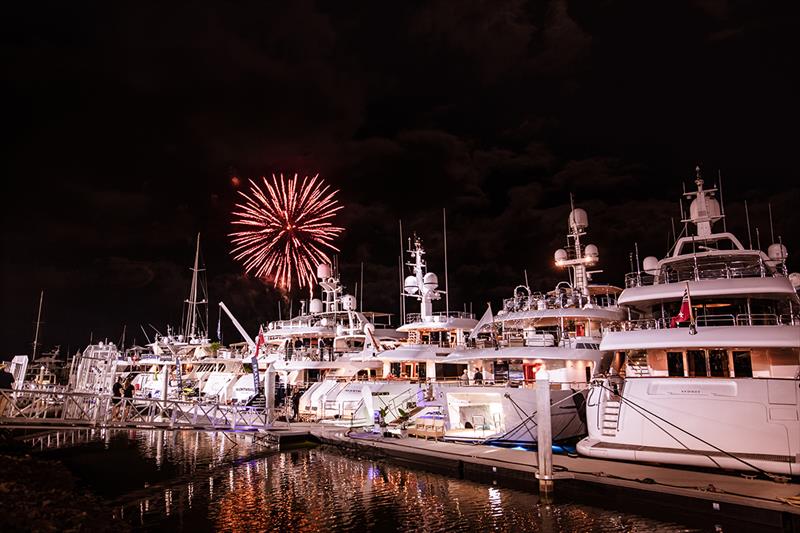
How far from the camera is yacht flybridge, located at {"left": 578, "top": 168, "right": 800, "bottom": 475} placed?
19641mm

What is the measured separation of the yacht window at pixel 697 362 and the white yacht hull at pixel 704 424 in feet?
8.97

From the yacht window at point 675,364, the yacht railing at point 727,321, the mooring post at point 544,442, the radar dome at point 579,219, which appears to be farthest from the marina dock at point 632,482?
the radar dome at point 579,219

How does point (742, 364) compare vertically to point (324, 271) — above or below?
below

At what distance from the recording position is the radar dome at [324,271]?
57066 millimetres

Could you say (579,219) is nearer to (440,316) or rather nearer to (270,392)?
(440,316)

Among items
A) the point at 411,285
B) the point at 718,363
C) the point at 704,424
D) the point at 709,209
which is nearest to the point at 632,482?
the point at 704,424

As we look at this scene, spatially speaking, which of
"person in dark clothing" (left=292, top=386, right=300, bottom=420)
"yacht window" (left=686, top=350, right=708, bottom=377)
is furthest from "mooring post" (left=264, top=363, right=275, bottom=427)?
"yacht window" (left=686, top=350, right=708, bottom=377)

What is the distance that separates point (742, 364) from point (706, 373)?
1451 millimetres

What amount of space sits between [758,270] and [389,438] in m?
19.8

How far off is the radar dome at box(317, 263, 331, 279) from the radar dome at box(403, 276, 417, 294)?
11.9 metres

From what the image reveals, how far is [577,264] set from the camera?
4084 centimetres

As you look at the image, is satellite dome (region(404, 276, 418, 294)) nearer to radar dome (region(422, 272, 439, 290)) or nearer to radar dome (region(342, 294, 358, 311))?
radar dome (region(422, 272, 439, 290))

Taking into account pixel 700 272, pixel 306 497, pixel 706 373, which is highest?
pixel 700 272

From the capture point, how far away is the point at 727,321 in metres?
24.5
